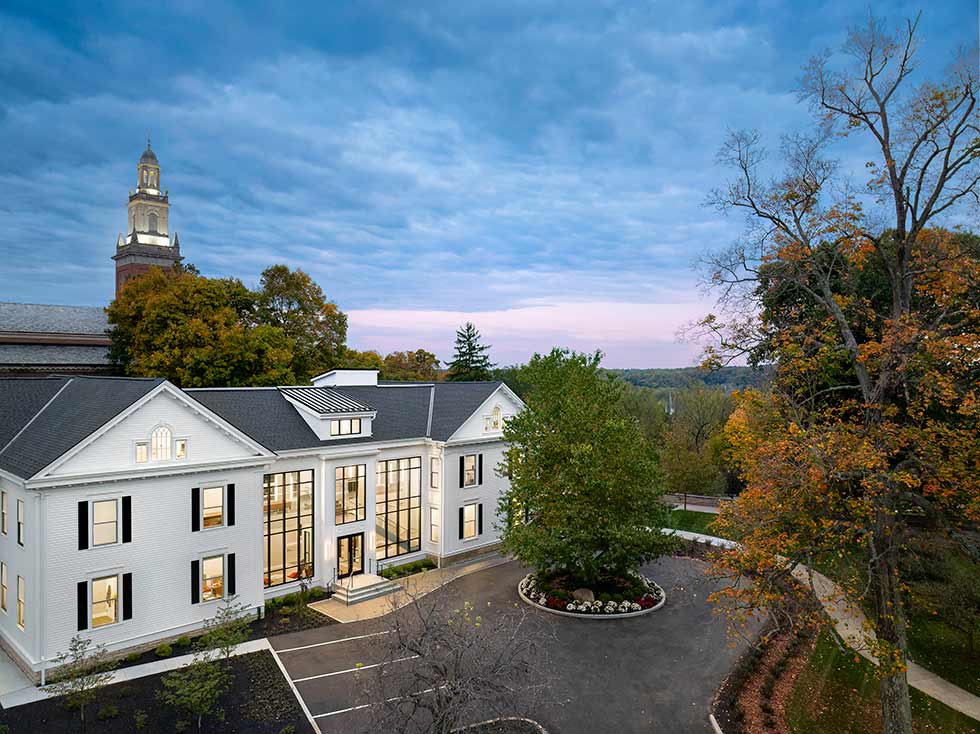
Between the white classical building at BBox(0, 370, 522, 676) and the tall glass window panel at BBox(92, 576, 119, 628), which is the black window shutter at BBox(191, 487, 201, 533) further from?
the tall glass window panel at BBox(92, 576, 119, 628)

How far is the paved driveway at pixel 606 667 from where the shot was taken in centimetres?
1803

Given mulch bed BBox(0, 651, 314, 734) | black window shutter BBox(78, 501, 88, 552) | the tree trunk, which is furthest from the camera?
black window shutter BBox(78, 501, 88, 552)

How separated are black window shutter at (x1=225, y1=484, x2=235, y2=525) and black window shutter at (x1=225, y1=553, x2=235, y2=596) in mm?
1410

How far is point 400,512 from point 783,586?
21.3 m

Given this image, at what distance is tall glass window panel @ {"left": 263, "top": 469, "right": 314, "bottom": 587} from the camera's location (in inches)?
1077

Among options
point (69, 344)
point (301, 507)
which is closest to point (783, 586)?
point (301, 507)

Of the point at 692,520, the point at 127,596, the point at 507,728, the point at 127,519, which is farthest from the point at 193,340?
the point at 692,520

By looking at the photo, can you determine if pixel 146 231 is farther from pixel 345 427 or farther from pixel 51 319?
pixel 345 427

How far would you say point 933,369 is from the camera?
48.7ft

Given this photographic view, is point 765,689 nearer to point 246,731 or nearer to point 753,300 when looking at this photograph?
point 753,300

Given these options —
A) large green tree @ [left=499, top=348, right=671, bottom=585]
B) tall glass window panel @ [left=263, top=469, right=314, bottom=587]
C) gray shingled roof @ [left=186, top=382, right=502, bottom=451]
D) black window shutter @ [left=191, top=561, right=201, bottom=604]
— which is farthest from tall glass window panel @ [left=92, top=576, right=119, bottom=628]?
large green tree @ [left=499, top=348, right=671, bottom=585]

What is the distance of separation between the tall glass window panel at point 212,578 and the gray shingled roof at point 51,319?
1707 inches

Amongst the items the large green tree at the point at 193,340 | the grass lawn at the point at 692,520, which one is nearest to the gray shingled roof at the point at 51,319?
the large green tree at the point at 193,340

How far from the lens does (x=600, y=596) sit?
27.2m
